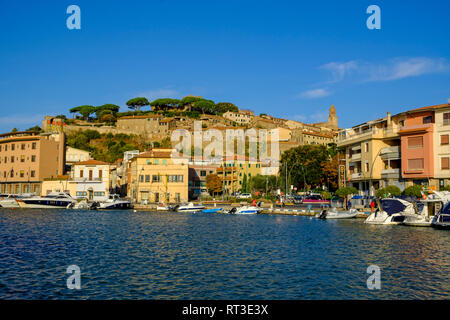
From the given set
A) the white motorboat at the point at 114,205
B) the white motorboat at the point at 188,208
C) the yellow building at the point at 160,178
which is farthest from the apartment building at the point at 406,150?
the white motorboat at the point at 114,205

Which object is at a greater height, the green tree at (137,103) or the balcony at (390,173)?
the green tree at (137,103)

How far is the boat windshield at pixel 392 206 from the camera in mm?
43750

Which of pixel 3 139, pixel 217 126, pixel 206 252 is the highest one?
pixel 217 126

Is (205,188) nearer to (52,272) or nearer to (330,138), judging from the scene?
(52,272)

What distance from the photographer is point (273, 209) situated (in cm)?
6212

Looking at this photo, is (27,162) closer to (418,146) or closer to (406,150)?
(406,150)

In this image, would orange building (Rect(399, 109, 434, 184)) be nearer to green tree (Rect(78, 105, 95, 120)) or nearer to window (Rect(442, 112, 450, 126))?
window (Rect(442, 112, 450, 126))

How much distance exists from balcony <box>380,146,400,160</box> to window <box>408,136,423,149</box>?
8.45 ft

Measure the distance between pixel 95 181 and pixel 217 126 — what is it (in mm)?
79548

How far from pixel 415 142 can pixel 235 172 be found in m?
48.6

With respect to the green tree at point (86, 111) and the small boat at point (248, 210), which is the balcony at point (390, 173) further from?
the green tree at point (86, 111)

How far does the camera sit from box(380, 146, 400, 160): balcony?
188 feet

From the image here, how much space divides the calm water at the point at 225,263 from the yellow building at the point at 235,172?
5735 cm
